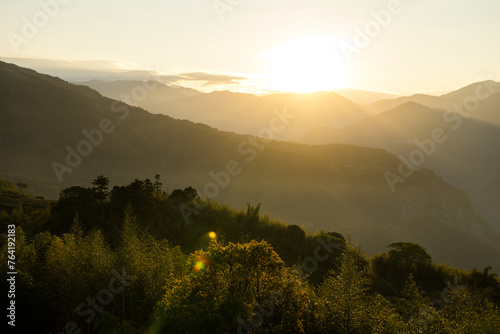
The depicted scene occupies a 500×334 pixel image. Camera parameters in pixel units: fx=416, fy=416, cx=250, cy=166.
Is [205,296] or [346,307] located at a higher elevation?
[205,296]

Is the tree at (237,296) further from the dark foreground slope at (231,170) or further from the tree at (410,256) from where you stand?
the dark foreground slope at (231,170)

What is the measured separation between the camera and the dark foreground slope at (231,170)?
128 m

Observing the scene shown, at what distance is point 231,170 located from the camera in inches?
6019

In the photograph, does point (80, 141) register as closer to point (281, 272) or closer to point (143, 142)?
point (143, 142)

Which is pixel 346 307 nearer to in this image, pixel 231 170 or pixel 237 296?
pixel 237 296

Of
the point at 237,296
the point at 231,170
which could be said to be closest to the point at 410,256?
the point at 237,296

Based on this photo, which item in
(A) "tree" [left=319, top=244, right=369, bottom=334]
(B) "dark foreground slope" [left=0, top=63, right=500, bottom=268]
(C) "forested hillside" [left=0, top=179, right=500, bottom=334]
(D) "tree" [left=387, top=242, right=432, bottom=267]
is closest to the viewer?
(C) "forested hillside" [left=0, top=179, right=500, bottom=334]

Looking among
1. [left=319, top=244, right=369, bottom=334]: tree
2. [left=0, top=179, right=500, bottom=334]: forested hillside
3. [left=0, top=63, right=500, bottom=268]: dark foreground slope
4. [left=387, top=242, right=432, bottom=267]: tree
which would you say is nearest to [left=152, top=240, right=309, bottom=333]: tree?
[left=0, top=179, right=500, bottom=334]: forested hillside

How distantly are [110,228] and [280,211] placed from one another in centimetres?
10344

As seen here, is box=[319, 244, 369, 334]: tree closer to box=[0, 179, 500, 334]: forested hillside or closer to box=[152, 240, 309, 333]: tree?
box=[0, 179, 500, 334]: forested hillside

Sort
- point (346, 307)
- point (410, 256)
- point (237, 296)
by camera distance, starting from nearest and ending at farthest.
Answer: point (346, 307) → point (237, 296) → point (410, 256)

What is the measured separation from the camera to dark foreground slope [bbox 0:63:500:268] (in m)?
128

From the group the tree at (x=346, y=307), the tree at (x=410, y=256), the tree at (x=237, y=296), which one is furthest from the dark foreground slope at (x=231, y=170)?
the tree at (x=237, y=296)

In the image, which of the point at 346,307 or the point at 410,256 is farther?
the point at 410,256
